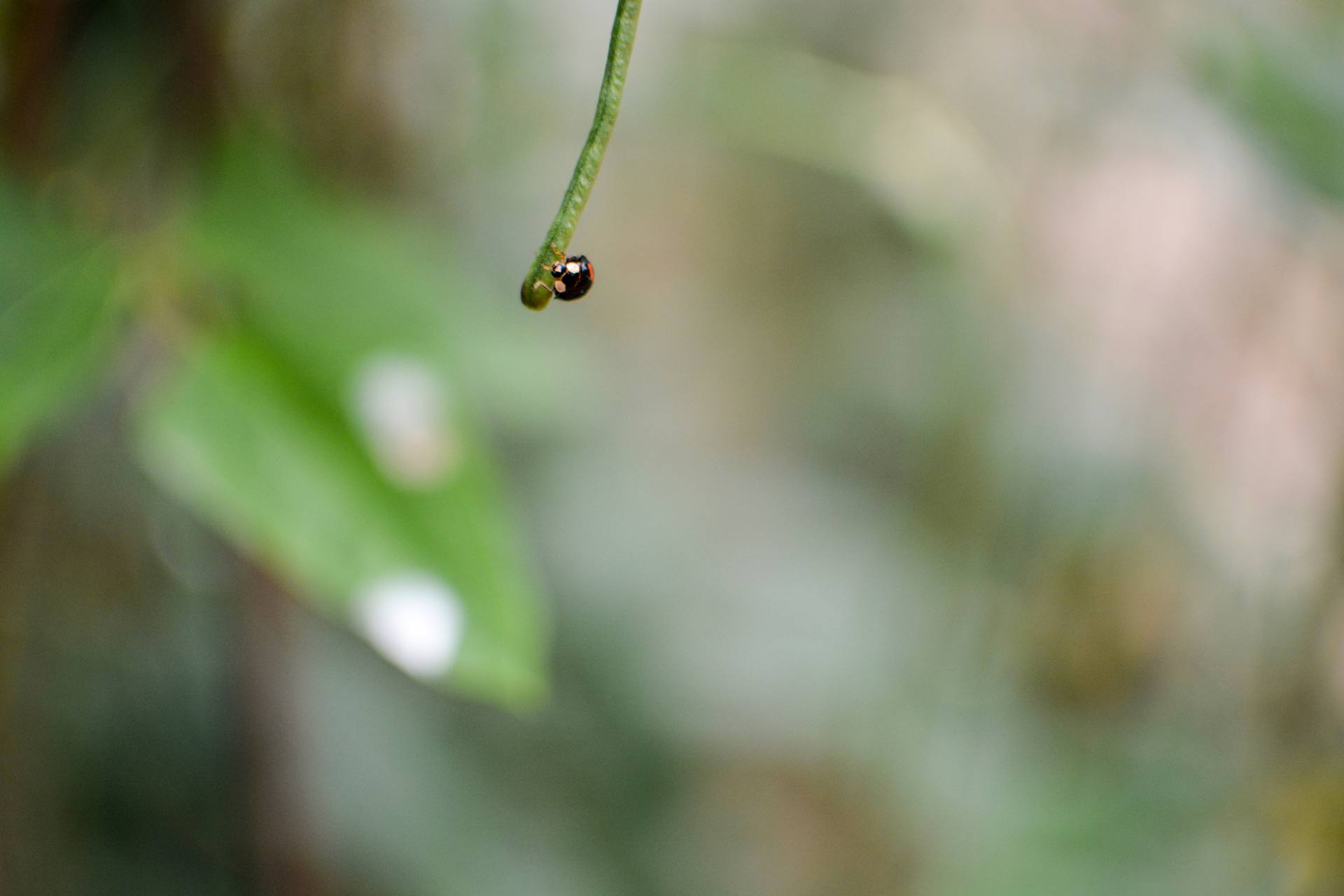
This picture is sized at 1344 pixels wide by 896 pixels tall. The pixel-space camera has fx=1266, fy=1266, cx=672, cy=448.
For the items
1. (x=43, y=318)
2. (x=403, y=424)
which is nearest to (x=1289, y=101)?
(x=403, y=424)

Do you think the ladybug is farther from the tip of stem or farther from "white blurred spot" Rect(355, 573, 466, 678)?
"white blurred spot" Rect(355, 573, 466, 678)

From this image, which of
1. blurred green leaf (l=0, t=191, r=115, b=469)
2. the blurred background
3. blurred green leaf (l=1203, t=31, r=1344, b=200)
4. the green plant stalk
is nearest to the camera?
the green plant stalk

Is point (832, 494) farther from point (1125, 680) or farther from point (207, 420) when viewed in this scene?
point (207, 420)

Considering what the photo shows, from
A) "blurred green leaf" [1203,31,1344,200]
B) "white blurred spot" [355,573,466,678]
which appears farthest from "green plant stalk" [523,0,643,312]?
"blurred green leaf" [1203,31,1344,200]

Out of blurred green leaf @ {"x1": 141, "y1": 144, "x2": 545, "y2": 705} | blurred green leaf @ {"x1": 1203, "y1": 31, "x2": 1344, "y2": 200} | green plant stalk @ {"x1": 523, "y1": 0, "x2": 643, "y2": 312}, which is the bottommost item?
blurred green leaf @ {"x1": 141, "y1": 144, "x2": 545, "y2": 705}

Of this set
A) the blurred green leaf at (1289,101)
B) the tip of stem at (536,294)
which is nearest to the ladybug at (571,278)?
the tip of stem at (536,294)

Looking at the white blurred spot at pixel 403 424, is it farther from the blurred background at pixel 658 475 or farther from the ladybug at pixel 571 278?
the ladybug at pixel 571 278
